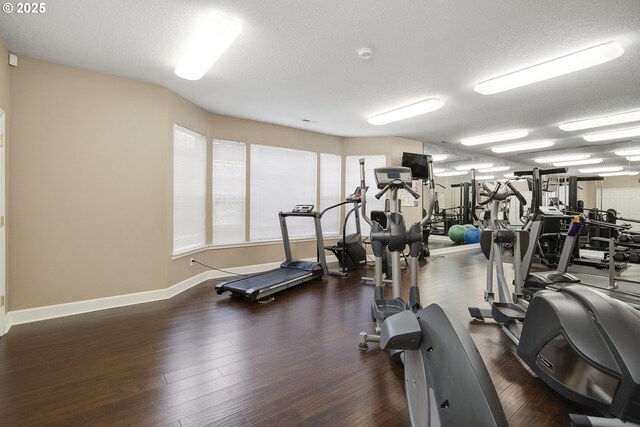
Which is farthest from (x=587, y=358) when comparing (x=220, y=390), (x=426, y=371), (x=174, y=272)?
(x=174, y=272)

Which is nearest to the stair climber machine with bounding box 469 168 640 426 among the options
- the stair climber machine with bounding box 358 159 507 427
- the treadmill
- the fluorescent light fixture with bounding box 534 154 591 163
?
the stair climber machine with bounding box 358 159 507 427

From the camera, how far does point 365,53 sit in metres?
2.75

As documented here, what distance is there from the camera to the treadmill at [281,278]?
3674mm

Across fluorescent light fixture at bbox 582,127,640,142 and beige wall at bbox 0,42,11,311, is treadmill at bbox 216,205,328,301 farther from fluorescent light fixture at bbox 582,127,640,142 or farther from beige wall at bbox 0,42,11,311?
fluorescent light fixture at bbox 582,127,640,142

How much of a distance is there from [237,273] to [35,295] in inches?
97.5

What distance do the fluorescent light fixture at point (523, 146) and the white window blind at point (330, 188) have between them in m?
4.03

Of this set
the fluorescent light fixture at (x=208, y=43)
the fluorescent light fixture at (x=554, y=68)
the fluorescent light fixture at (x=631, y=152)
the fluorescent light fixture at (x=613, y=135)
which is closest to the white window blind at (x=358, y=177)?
the fluorescent light fixture at (x=554, y=68)

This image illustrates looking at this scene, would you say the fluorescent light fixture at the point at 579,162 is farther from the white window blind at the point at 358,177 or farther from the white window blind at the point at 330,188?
the white window blind at the point at 330,188

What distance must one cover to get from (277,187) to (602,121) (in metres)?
5.55

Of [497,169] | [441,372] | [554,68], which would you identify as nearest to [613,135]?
[497,169]

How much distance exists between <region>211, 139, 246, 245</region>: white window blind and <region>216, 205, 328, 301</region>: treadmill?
2.85ft

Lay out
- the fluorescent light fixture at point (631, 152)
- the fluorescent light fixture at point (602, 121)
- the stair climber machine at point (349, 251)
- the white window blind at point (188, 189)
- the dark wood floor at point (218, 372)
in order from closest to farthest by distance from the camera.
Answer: the dark wood floor at point (218, 372), the white window blind at point (188, 189), the fluorescent light fixture at point (602, 121), the stair climber machine at point (349, 251), the fluorescent light fixture at point (631, 152)

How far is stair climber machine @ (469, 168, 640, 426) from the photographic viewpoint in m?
1.39

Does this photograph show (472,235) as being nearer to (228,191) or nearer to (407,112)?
(407,112)
